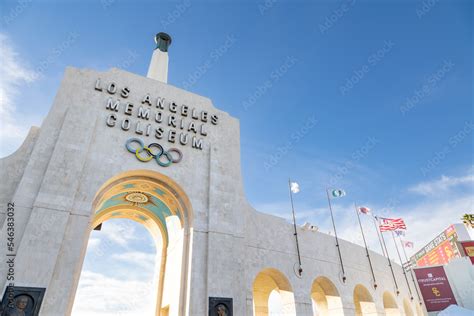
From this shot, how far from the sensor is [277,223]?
24.4m

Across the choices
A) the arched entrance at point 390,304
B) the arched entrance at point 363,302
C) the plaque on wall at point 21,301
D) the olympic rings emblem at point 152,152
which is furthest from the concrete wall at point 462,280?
the plaque on wall at point 21,301

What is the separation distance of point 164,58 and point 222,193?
1960 cm

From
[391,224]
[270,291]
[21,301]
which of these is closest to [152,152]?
[21,301]

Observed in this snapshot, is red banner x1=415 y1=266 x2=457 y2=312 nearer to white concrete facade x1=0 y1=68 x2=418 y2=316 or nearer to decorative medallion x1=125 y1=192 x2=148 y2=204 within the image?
white concrete facade x1=0 y1=68 x2=418 y2=316

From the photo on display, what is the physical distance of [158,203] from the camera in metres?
22.9

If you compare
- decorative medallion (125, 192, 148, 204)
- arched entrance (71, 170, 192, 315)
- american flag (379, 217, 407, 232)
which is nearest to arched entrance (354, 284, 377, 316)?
american flag (379, 217, 407, 232)

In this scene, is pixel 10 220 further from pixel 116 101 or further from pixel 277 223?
pixel 277 223

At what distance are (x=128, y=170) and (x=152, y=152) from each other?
2.08 meters

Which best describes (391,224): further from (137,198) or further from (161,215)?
(137,198)

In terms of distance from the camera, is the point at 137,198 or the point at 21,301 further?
the point at 137,198

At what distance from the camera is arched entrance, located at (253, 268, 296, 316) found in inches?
887

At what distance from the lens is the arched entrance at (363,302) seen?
28.0 metres

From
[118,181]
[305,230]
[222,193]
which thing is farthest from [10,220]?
[305,230]

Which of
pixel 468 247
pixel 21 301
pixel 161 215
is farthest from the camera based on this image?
pixel 468 247
